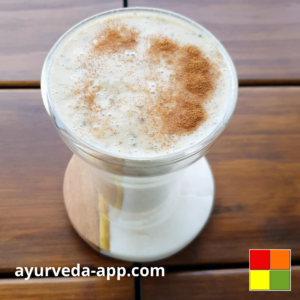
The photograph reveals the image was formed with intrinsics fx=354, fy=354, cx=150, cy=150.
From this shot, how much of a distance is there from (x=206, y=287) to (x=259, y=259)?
0.12 metres

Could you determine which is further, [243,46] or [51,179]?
[243,46]

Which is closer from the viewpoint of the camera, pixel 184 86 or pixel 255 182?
pixel 184 86

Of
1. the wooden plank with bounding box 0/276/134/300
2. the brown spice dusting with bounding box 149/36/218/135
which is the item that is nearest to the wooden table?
the wooden plank with bounding box 0/276/134/300

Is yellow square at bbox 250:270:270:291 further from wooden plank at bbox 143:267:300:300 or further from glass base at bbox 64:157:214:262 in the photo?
glass base at bbox 64:157:214:262

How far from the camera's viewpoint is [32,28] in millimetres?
938

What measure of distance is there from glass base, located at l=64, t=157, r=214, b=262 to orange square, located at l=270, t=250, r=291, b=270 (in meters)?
0.15

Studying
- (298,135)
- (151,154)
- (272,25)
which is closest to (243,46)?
(272,25)

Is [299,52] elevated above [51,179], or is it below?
above

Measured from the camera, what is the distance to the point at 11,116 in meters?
0.82

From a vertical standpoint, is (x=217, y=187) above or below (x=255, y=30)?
below

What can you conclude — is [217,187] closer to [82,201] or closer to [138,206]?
[138,206]

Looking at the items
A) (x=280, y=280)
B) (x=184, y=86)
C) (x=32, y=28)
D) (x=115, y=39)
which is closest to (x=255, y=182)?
(x=280, y=280)

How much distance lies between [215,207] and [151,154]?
30 centimetres

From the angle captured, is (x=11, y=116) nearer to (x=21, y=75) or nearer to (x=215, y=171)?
(x=21, y=75)
